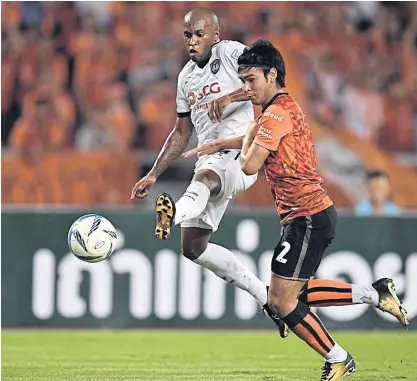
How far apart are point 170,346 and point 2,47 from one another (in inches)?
282

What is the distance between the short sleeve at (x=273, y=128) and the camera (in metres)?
5.91

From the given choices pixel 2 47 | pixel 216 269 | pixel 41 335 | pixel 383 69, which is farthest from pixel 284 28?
pixel 216 269

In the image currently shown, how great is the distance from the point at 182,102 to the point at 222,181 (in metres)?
0.90

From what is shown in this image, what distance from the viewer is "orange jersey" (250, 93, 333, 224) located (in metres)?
5.93

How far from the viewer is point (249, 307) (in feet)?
33.8

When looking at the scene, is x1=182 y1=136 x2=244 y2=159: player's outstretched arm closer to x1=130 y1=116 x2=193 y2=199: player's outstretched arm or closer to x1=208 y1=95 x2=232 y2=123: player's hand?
x1=208 y1=95 x2=232 y2=123: player's hand

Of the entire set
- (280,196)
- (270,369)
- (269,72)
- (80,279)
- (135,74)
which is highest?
(135,74)

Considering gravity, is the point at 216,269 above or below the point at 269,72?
below

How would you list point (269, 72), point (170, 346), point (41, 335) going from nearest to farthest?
point (269, 72)
point (170, 346)
point (41, 335)

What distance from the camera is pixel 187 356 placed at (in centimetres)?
831

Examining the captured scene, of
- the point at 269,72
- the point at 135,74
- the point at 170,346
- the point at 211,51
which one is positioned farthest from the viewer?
the point at 135,74

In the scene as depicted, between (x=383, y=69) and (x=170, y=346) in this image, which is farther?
(x=383, y=69)

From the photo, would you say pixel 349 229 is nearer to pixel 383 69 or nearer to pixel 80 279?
pixel 80 279

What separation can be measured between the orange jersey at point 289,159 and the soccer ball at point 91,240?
4.16 feet
